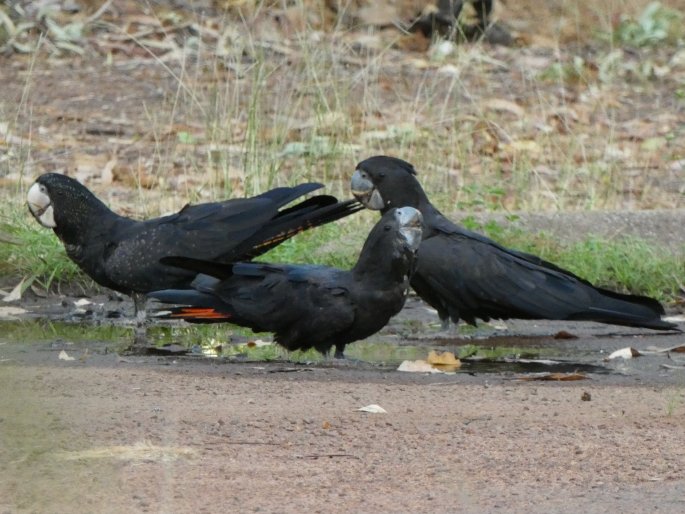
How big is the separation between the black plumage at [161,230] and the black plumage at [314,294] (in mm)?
629

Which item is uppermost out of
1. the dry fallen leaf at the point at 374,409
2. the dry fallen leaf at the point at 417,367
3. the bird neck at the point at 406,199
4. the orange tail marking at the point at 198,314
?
the bird neck at the point at 406,199

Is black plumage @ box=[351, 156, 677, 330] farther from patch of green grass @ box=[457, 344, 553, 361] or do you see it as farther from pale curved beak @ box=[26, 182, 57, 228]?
pale curved beak @ box=[26, 182, 57, 228]

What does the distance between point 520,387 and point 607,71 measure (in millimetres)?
9667

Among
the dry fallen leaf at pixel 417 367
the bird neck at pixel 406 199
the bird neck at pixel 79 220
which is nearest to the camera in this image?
the dry fallen leaf at pixel 417 367

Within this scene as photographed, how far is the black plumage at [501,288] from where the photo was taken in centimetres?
716

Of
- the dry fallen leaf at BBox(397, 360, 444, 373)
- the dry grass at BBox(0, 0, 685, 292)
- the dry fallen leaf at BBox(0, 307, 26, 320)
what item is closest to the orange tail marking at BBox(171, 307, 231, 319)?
the dry fallen leaf at BBox(397, 360, 444, 373)

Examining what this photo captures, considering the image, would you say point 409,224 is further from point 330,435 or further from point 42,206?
point 42,206

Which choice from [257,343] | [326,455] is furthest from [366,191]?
[326,455]

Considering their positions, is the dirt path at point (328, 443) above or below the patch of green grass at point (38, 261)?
below

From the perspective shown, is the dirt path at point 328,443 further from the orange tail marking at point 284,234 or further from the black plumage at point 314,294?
the orange tail marking at point 284,234

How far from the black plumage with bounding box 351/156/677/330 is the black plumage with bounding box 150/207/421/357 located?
850 mm

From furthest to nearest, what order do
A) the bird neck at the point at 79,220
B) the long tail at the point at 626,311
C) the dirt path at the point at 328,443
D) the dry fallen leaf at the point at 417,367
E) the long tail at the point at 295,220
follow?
the bird neck at the point at 79,220 < the long tail at the point at 295,220 < the long tail at the point at 626,311 < the dry fallen leaf at the point at 417,367 < the dirt path at the point at 328,443

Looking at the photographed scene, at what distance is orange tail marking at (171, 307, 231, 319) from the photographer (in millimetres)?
6512

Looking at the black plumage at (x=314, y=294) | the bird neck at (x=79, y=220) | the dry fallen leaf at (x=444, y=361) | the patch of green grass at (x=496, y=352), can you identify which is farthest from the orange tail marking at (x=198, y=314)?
the patch of green grass at (x=496, y=352)
